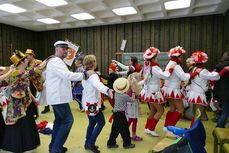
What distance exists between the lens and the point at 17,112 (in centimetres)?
287

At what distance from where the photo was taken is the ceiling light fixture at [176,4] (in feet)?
18.3

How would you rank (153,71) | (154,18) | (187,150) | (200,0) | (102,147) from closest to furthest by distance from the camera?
(187,150) < (102,147) < (153,71) < (200,0) < (154,18)

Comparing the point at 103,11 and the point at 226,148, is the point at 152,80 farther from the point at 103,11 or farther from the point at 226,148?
the point at 103,11

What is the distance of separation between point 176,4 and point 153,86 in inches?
122

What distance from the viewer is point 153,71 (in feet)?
12.3

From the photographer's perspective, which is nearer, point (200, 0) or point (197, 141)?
point (197, 141)

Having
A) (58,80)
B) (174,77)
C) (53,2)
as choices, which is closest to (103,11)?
(53,2)

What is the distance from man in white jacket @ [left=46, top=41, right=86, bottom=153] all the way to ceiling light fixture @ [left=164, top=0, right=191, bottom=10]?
381 centimetres

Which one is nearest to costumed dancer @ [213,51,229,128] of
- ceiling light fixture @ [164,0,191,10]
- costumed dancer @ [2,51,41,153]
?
ceiling light fixture @ [164,0,191,10]

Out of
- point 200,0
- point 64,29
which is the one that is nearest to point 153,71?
point 200,0

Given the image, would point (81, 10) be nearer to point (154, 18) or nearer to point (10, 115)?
point (154, 18)

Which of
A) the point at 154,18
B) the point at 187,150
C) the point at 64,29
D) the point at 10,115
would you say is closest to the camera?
the point at 187,150

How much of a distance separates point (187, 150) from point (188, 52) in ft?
20.5

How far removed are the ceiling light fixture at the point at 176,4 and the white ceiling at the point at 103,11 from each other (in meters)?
0.13
